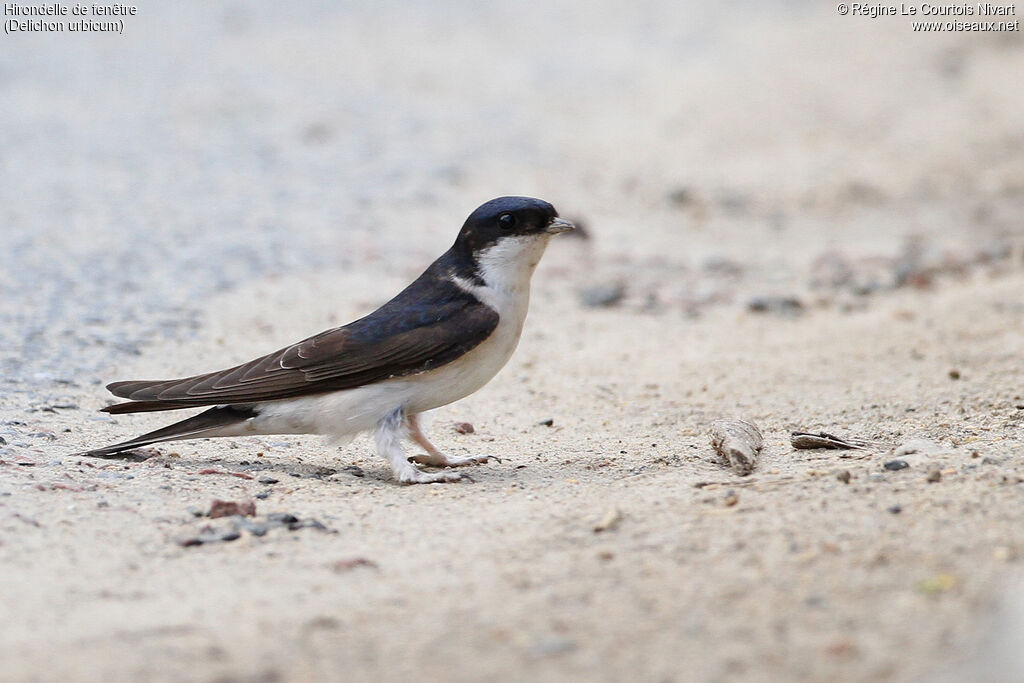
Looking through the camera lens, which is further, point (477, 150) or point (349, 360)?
point (477, 150)

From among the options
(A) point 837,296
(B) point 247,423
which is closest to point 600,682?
(B) point 247,423

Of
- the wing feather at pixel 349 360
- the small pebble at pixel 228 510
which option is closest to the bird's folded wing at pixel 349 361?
the wing feather at pixel 349 360

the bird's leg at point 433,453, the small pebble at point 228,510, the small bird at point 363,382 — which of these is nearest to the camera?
the small pebble at point 228,510

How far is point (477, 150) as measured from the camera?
511 inches

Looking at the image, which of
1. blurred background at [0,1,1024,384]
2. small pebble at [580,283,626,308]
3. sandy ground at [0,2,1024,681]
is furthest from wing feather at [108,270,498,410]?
small pebble at [580,283,626,308]

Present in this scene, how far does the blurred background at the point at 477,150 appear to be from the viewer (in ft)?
29.9

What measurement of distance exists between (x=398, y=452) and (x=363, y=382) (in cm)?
33

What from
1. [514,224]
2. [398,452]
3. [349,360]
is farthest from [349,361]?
[514,224]

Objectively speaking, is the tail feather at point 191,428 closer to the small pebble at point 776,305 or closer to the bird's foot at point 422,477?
the bird's foot at point 422,477

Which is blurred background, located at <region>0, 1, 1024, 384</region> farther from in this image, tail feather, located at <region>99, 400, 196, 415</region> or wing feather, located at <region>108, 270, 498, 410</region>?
wing feather, located at <region>108, 270, 498, 410</region>

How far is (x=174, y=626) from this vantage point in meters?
3.25

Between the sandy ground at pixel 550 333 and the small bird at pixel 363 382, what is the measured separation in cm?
22

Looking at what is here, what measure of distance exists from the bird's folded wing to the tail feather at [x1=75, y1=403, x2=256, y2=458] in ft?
0.22

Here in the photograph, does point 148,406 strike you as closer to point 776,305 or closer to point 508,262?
point 508,262
